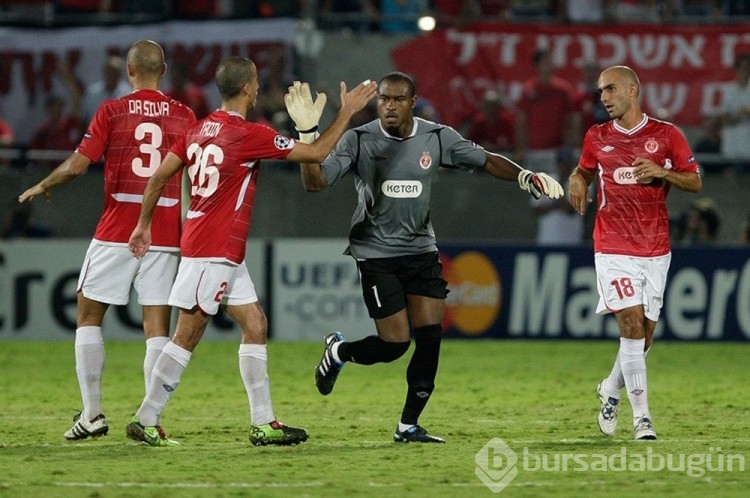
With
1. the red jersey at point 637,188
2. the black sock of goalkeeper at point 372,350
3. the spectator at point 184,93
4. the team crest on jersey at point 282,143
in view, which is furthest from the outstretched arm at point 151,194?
the spectator at point 184,93

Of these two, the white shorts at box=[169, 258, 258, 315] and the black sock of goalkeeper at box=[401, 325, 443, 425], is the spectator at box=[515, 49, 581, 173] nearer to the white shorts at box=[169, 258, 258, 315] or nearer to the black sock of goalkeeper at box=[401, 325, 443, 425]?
the black sock of goalkeeper at box=[401, 325, 443, 425]

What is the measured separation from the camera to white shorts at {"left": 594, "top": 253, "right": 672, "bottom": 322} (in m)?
9.55

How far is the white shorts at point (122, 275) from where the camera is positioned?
31.3 feet

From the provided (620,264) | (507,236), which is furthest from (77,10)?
(620,264)

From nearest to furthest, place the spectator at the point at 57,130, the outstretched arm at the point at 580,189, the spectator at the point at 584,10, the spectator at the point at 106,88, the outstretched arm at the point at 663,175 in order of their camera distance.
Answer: the outstretched arm at the point at 663,175, the outstretched arm at the point at 580,189, the spectator at the point at 106,88, the spectator at the point at 57,130, the spectator at the point at 584,10

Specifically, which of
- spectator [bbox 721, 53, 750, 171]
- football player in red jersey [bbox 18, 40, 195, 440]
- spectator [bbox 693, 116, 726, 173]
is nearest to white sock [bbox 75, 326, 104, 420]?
football player in red jersey [bbox 18, 40, 195, 440]

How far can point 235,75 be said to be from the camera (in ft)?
29.2

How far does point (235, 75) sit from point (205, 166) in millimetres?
607

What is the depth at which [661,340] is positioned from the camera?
17016mm

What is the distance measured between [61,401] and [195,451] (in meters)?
3.54

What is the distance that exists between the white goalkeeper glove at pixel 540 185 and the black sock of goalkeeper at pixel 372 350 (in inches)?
51.5

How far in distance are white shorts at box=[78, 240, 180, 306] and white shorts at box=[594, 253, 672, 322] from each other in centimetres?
299

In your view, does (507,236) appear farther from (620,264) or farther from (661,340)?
(620,264)

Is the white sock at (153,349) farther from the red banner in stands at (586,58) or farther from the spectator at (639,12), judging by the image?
the spectator at (639,12)
